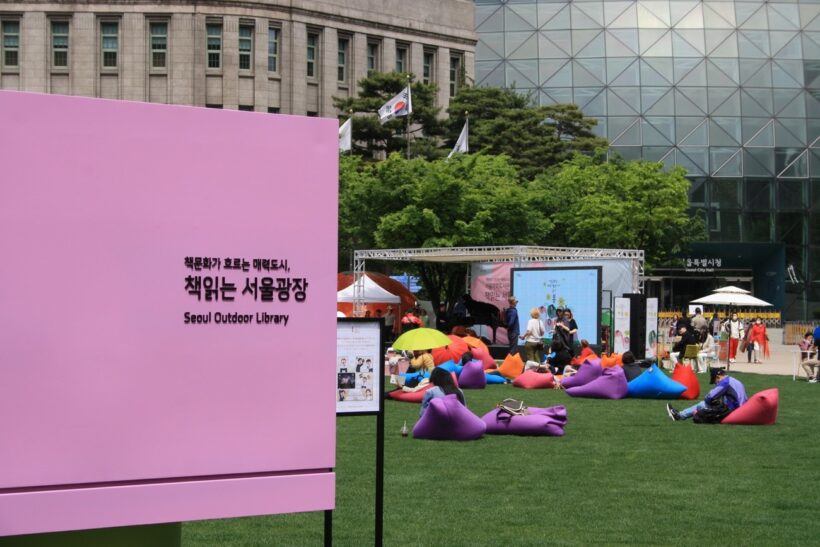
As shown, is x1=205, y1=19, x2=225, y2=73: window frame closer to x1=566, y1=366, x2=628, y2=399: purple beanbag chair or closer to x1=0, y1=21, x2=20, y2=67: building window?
x1=0, y1=21, x2=20, y2=67: building window

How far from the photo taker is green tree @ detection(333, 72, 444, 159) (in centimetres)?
5800

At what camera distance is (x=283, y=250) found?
522 centimetres

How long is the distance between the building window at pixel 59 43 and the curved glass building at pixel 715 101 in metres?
25.7

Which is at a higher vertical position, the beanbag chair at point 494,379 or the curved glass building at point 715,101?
the curved glass building at point 715,101

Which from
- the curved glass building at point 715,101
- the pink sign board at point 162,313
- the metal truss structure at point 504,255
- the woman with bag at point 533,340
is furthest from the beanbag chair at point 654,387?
the curved glass building at point 715,101

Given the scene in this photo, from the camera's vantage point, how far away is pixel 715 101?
250 ft

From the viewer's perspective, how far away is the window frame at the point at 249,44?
2557 inches

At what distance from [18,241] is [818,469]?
1102cm

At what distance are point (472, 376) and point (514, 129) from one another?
3542 cm

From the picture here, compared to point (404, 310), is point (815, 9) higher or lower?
higher

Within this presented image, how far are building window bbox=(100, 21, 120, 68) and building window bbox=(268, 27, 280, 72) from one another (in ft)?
26.4

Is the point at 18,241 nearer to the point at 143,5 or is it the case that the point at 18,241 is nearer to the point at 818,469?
the point at 818,469

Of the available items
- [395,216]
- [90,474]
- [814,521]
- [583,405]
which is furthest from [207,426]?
[395,216]

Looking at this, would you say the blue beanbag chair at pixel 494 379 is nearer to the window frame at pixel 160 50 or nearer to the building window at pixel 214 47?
the building window at pixel 214 47
